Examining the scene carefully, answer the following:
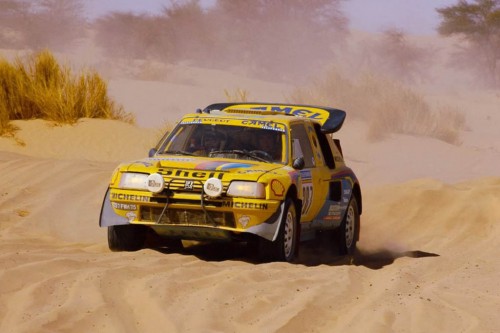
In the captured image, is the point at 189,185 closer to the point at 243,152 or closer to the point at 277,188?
the point at 277,188

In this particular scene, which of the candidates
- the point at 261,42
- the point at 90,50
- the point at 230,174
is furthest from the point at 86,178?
the point at 90,50

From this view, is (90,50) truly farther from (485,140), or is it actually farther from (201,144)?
(201,144)

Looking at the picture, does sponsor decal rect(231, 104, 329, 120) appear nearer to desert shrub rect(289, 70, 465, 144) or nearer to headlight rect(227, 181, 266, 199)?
headlight rect(227, 181, 266, 199)

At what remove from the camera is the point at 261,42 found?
5869cm

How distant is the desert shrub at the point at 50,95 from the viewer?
67.4 ft

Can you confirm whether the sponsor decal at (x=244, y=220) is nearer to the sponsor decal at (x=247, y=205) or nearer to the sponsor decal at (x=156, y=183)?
the sponsor decal at (x=247, y=205)

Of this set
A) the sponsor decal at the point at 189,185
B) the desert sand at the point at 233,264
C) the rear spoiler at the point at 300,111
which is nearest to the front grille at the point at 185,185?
the sponsor decal at the point at 189,185

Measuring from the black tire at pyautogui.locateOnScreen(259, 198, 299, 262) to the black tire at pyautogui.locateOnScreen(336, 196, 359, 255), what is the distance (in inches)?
77.4

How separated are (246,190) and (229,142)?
4.32 ft

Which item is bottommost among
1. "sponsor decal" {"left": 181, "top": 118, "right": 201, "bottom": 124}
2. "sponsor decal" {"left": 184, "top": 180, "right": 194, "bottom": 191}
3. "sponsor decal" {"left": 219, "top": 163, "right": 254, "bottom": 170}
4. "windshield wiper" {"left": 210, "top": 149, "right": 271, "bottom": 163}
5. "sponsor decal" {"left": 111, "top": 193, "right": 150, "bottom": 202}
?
"sponsor decal" {"left": 111, "top": 193, "right": 150, "bottom": 202}

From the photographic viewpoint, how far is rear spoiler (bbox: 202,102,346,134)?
1228cm

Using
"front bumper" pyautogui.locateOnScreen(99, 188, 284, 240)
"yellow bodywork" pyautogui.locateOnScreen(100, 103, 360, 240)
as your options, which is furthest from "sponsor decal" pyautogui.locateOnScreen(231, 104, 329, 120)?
"front bumper" pyautogui.locateOnScreen(99, 188, 284, 240)

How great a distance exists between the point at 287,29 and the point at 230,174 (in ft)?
163

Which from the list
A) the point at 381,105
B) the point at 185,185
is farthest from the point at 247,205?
the point at 381,105
